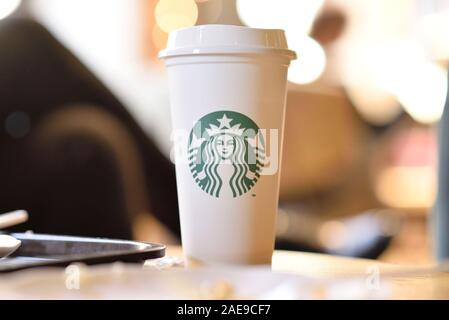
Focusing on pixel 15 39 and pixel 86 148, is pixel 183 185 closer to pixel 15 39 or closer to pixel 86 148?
pixel 86 148

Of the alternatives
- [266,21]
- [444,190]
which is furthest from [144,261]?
[266,21]

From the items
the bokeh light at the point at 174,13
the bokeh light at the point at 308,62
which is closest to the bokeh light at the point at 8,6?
the bokeh light at the point at 174,13

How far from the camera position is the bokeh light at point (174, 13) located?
3863 millimetres

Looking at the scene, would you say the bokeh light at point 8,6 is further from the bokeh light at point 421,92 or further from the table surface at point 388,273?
the bokeh light at point 421,92

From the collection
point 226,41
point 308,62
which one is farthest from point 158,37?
point 226,41

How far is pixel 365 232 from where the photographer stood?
2.11m

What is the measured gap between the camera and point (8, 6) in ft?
8.34

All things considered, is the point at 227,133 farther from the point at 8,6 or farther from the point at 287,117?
the point at 287,117

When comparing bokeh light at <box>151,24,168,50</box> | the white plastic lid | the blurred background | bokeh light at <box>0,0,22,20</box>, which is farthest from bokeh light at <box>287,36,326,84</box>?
the white plastic lid

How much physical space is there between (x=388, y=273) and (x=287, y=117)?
3.12m

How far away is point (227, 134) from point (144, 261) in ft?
0.39

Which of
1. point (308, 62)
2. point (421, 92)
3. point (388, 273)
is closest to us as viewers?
point (388, 273)

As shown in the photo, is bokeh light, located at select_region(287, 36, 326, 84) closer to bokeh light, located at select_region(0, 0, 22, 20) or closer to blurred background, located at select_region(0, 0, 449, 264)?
blurred background, located at select_region(0, 0, 449, 264)
